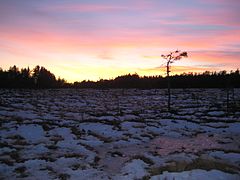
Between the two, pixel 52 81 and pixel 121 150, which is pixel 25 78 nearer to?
pixel 52 81

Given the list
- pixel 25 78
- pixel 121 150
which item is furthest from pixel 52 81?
pixel 121 150

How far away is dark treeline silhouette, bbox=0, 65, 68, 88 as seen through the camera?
12511 centimetres

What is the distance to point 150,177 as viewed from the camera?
43.2 ft

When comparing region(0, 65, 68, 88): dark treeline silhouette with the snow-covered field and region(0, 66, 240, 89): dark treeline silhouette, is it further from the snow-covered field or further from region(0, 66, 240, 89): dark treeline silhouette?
the snow-covered field

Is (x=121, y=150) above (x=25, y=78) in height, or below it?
below

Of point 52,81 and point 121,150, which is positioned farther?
point 52,81

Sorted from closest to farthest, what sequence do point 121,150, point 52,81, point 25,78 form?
point 121,150
point 25,78
point 52,81

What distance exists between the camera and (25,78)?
133 metres

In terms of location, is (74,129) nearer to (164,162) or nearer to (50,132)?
(50,132)

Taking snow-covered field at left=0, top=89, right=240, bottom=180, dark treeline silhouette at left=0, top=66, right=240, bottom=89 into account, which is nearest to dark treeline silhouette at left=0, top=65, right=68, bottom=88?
dark treeline silhouette at left=0, top=66, right=240, bottom=89

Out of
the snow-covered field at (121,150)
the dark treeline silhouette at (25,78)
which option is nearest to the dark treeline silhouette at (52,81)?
the dark treeline silhouette at (25,78)

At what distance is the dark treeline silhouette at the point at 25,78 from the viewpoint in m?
125

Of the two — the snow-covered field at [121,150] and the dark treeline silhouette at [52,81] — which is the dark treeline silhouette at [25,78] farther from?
the snow-covered field at [121,150]

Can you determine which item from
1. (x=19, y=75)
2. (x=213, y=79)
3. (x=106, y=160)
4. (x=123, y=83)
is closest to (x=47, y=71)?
(x=19, y=75)
